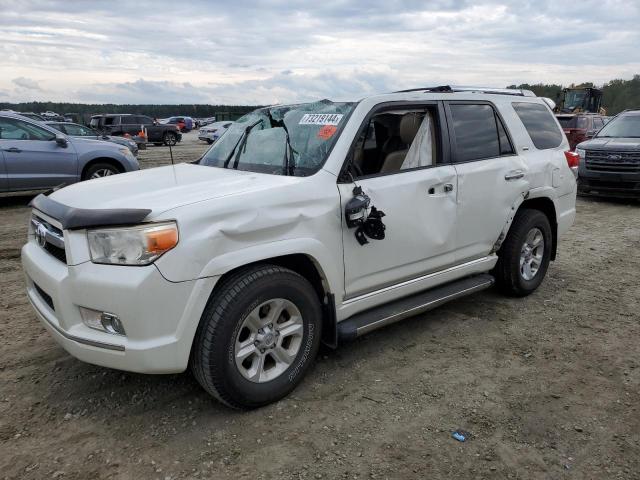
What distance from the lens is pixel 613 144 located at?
10062 mm

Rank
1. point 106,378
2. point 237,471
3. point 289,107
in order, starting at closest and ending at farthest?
point 237,471 → point 106,378 → point 289,107

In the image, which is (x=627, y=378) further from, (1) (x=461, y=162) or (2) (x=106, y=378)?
(2) (x=106, y=378)

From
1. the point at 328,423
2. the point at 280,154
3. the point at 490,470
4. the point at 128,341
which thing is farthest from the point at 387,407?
the point at 280,154

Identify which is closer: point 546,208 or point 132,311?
point 132,311

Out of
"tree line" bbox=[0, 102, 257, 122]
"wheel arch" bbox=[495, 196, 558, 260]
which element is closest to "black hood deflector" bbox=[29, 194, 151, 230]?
"wheel arch" bbox=[495, 196, 558, 260]

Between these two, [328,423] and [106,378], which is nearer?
[328,423]

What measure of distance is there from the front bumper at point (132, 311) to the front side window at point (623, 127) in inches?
422

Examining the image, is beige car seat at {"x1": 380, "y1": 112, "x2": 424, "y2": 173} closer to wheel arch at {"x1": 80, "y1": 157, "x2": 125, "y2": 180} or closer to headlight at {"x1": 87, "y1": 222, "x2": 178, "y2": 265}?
headlight at {"x1": 87, "y1": 222, "x2": 178, "y2": 265}

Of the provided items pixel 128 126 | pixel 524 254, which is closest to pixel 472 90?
pixel 524 254

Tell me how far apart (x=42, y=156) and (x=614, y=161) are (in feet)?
34.4

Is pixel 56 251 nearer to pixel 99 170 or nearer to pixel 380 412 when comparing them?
pixel 380 412

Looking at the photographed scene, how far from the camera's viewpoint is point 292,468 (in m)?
2.59

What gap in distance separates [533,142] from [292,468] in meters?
3.63

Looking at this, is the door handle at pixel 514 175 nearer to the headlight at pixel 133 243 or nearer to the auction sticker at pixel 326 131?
the auction sticker at pixel 326 131
